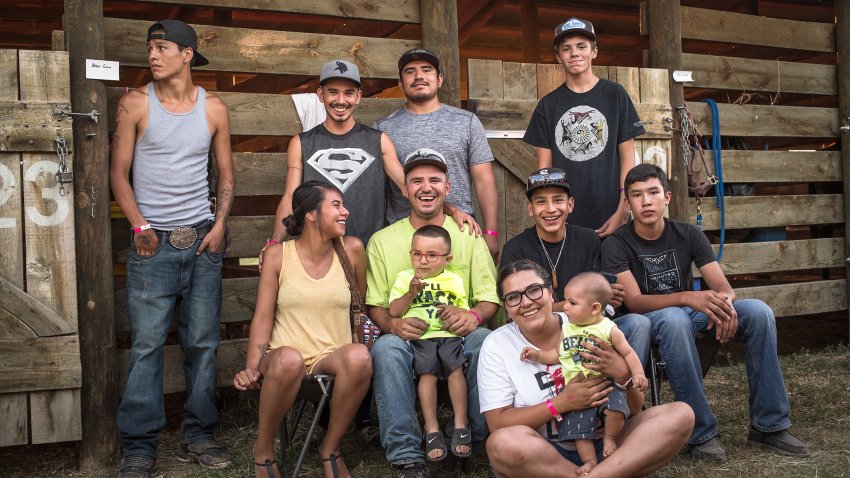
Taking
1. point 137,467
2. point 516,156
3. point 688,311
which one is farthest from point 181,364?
point 688,311

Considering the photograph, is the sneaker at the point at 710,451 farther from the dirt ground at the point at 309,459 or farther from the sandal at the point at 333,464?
the sandal at the point at 333,464

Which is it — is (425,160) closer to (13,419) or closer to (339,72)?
(339,72)

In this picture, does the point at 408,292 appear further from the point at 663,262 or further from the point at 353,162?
the point at 663,262

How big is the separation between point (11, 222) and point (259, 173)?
135 cm

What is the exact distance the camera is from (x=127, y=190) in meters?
4.13

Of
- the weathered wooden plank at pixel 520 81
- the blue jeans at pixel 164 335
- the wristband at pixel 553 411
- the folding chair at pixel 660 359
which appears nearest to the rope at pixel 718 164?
the weathered wooden plank at pixel 520 81

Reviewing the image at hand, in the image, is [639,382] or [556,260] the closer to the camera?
[639,382]

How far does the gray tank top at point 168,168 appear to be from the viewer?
4.16m

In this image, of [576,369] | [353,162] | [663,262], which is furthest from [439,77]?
[576,369]

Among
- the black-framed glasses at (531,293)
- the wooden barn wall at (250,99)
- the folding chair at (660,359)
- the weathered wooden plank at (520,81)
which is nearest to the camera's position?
the black-framed glasses at (531,293)

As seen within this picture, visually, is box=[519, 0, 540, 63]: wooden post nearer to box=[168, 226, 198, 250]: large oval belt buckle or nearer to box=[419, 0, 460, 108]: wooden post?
box=[419, 0, 460, 108]: wooden post

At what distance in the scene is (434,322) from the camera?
382cm

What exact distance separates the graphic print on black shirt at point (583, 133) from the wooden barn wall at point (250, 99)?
1.18 metres

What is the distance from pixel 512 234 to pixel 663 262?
140 centimetres
